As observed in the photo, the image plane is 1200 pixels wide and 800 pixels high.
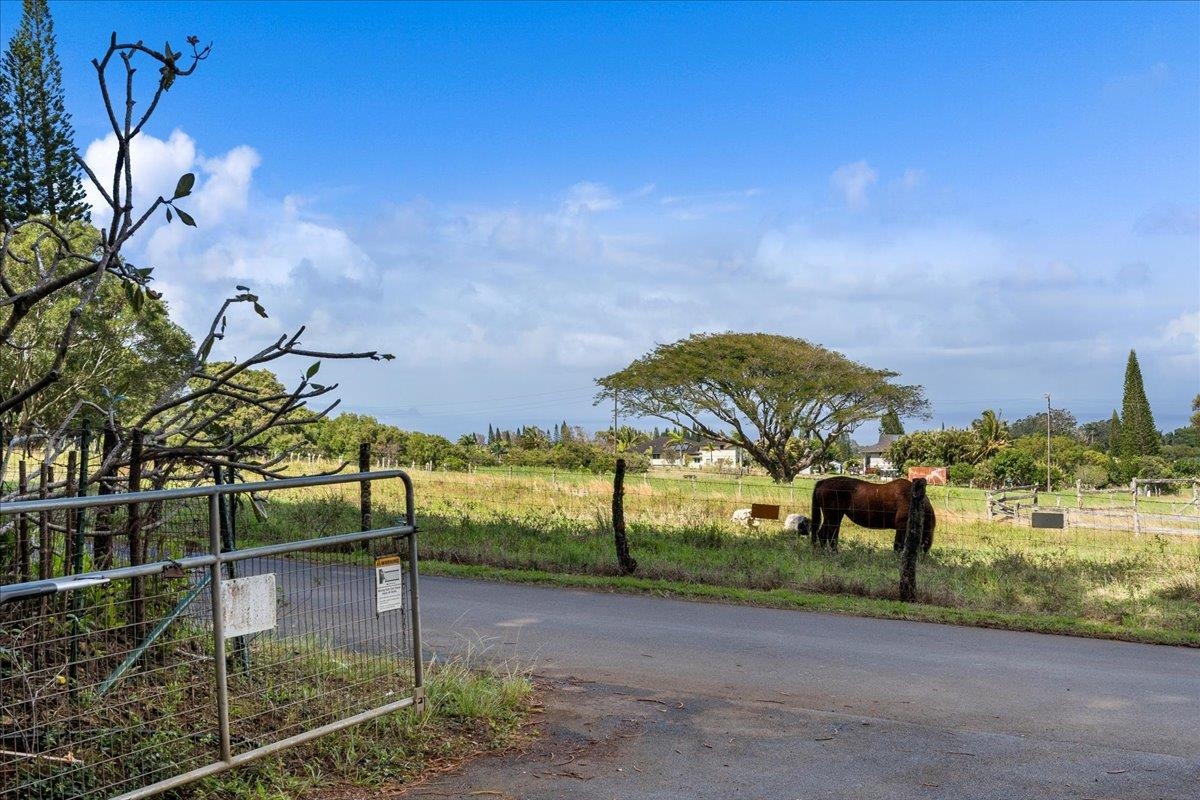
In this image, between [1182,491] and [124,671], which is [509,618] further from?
[1182,491]

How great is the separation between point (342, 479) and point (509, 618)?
5349mm

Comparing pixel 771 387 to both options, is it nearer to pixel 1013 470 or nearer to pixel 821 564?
pixel 1013 470

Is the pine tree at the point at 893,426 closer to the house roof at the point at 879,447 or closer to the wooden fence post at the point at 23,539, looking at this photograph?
the house roof at the point at 879,447

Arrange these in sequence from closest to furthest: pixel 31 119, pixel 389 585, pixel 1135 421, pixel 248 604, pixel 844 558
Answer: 1. pixel 248 604
2. pixel 389 585
3. pixel 844 558
4. pixel 31 119
5. pixel 1135 421

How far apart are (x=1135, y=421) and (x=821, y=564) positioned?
67.8 metres

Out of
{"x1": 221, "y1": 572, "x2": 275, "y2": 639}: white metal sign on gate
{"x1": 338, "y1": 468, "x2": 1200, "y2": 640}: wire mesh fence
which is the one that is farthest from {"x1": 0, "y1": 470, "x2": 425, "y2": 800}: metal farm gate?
{"x1": 338, "y1": 468, "x2": 1200, "y2": 640}: wire mesh fence

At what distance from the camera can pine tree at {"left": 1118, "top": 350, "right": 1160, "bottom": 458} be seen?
233 ft

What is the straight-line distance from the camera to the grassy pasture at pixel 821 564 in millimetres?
11766

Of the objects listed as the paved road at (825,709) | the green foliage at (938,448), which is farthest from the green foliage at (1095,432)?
the paved road at (825,709)

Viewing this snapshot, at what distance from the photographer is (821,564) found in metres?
14.4

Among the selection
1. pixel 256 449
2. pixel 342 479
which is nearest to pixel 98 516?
pixel 256 449

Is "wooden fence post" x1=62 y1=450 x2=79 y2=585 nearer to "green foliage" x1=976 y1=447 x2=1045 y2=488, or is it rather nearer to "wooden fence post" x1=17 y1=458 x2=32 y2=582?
"wooden fence post" x1=17 y1=458 x2=32 y2=582

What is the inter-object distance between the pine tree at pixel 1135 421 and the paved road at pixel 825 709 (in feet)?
227

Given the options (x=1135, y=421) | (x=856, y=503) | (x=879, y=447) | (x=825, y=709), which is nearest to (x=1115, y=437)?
(x=1135, y=421)
